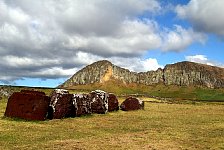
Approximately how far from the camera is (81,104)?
38.6m

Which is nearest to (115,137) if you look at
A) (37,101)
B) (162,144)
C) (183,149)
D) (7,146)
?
(162,144)

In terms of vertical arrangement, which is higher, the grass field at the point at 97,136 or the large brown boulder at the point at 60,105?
the large brown boulder at the point at 60,105

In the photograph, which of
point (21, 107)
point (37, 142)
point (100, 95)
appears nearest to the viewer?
point (37, 142)

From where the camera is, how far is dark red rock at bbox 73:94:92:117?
3759 centimetres

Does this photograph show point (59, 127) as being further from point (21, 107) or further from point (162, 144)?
point (162, 144)

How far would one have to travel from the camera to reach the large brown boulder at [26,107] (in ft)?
105

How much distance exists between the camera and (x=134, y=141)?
22.4 metres

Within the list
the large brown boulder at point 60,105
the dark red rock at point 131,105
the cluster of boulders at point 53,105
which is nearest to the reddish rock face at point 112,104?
the dark red rock at point 131,105

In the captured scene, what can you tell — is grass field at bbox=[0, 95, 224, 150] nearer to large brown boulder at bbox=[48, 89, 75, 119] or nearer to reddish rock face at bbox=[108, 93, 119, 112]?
large brown boulder at bbox=[48, 89, 75, 119]

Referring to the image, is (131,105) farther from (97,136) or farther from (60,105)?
(97,136)

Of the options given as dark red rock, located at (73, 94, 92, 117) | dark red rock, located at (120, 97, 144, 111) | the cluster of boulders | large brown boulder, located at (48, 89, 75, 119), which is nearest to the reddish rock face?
dark red rock, located at (120, 97, 144, 111)

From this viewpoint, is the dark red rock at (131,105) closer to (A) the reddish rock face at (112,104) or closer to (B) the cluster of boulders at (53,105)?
(A) the reddish rock face at (112,104)

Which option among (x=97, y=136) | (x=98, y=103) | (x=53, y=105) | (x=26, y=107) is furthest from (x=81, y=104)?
(x=97, y=136)

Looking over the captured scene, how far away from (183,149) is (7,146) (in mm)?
9736
